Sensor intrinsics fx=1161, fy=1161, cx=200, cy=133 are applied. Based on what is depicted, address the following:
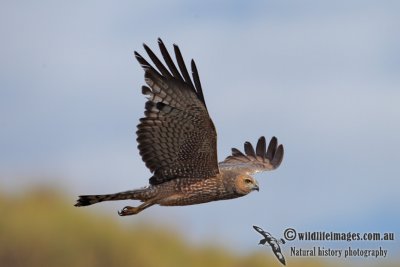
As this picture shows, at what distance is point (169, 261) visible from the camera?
23.2m

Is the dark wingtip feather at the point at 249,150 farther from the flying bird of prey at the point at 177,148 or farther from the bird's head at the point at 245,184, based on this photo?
the bird's head at the point at 245,184

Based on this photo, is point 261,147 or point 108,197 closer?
point 108,197

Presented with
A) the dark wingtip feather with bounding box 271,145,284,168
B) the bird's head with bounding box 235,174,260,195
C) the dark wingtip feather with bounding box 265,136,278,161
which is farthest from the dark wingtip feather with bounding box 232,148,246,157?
the bird's head with bounding box 235,174,260,195

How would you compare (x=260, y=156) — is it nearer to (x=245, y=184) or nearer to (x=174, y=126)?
(x=245, y=184)

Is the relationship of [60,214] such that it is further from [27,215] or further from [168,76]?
[168,76]

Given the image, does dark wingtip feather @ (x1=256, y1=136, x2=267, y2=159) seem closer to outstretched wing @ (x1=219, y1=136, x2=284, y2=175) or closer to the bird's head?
outstretched wing @ (x1=219, y1=136, x2=284, y2=175)

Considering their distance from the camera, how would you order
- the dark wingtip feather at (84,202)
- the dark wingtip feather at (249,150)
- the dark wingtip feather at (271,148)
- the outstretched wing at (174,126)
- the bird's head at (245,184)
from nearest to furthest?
the outstretched wing at (174,126)
the dark wingtip feather at (84,202)
the bird's head at (245,184)
the dark wingtip feather at (271,148)
the dark wingtip feather at (249,150)

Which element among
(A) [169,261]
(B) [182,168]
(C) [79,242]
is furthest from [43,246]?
(B) [182,168]

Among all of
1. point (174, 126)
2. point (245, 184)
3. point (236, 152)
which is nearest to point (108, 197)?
point (174, 126)

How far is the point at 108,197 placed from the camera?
47.2 ft

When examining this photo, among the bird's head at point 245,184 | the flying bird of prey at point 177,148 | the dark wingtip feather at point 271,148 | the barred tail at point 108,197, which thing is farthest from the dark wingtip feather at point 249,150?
the barred tail at point 108,197

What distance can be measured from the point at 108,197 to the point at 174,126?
1.21m

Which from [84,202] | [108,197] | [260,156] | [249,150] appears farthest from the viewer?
[249,150]

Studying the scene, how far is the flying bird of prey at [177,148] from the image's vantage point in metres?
14.2
